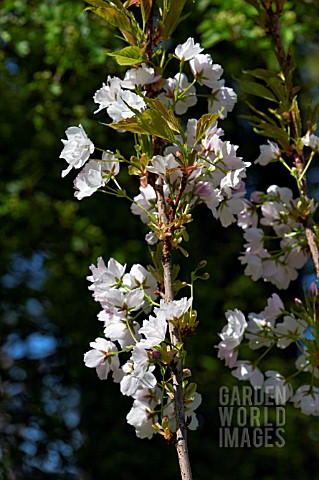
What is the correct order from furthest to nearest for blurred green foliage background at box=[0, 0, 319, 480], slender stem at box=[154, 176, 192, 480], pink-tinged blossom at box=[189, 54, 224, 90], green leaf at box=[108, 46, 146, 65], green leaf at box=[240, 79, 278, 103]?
blurred green foliage background at box=[0, 0, 319, 480] → green leaf at box=[240, 79, 278, 103] → pink-tinged blossom at box=[189, 54, 224, 90] → green leaf at box=[108, 46, 146, 65] → slender stem at box=[154, 176, 192, 480]

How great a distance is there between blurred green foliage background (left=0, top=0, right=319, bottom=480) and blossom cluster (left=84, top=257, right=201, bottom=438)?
2210 millimetres

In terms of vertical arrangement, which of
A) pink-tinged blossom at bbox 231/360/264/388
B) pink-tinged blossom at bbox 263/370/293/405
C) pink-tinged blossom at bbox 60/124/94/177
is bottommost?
pink-tinged blossom at bbox 263/370/293/405

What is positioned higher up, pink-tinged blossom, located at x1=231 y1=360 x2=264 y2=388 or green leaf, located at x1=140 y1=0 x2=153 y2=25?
green leaf, located at x1=140 y1=0 x2=153 y2=25

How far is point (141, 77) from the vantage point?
80 cm

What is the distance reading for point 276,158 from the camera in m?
1.05

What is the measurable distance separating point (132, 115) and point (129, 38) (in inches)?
3.4

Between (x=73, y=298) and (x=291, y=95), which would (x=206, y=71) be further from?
(x=73, y=298)

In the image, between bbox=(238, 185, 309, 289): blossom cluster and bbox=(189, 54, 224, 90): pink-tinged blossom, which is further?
bbox=(238, 185, 309, 289): blossom cluster

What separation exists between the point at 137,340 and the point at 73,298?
8.28 ft

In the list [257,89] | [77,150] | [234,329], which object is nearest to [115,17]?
[77,150]

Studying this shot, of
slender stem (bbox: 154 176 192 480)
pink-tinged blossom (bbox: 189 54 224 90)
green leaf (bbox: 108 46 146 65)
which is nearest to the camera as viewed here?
slender stem (bbox: 154 176 192 480)

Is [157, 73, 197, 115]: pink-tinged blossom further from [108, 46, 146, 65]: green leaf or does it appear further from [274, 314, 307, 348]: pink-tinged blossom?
[274, 314, 307, 348]: pink-tinged blossom

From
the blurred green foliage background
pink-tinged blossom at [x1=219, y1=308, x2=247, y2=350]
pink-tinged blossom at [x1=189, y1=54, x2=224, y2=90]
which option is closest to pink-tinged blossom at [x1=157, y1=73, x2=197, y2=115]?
pink-tinged blossom at [x1=189, y1=54, x2=224, y2=90]

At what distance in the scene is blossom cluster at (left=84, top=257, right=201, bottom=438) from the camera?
71 centimetres
